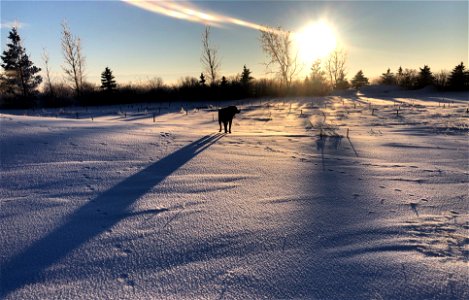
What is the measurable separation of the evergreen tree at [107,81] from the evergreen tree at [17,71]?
28.2ft

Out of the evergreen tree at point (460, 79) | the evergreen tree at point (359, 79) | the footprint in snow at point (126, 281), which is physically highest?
the evergreen tree at point (359, 79)

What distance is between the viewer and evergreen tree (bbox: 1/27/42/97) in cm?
3512

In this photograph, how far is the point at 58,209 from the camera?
11.3 feet

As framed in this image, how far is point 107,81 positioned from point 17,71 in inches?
422

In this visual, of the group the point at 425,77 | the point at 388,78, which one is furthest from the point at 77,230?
the point at 388,78

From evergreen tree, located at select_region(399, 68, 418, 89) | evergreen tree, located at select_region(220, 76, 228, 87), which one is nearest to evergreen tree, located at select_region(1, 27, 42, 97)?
evergreen tree, located at select_region(220, 76, 228, 87)

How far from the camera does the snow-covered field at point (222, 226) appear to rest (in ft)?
7.91

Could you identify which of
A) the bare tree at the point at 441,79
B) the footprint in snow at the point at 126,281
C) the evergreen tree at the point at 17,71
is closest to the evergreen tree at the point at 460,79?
the bare tree at the point at 441,79

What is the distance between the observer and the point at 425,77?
44.2 m

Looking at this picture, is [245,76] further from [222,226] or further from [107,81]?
[222,226]

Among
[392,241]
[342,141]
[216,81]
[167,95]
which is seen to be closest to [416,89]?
[216,81]

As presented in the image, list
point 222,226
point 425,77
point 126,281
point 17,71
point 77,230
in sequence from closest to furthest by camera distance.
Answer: point 126,281 < point 77,230 < point 222,226 < point 17,71 < point 425,77

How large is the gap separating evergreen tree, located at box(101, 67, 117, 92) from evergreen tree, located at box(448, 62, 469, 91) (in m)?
48.3

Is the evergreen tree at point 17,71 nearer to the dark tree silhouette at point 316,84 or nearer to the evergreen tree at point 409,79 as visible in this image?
the dark tree silhouette at point 316,84
